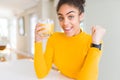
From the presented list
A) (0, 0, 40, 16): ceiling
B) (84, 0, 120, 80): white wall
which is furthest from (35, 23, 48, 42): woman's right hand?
(0, 0, 40, 16): ceiling

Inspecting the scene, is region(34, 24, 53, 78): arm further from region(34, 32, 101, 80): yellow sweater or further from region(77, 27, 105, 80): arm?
region(77, 27, 105, 80): arm

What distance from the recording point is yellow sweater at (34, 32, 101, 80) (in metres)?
0.77

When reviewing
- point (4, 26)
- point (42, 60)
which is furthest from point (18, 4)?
point (42, 60)

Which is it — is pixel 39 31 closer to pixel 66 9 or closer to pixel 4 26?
pixel 66 9

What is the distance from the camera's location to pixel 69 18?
2.77 ft

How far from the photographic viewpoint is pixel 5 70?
3.47 feet

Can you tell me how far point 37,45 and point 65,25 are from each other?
19 centimetres

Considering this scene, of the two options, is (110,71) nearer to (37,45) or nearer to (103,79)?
(103,79)

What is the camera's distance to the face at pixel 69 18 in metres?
0.84

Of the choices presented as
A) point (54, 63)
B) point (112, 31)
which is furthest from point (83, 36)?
point (112, 31)

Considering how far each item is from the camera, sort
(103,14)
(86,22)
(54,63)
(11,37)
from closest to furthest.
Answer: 1. (54,63)
2. (103,14)
3. (86,22)
4. (11,37)

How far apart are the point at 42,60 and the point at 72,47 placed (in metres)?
0.18

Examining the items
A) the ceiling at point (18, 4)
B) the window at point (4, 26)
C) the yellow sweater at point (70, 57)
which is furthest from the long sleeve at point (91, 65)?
the window at point (4, 26)

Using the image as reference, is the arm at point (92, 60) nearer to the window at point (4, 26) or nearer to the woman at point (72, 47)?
the woman at point (72, 47)
